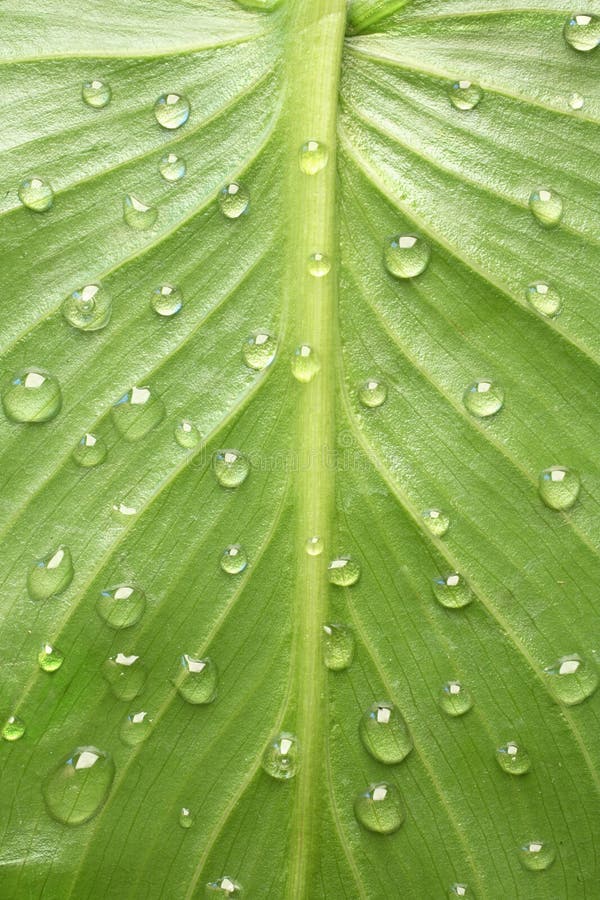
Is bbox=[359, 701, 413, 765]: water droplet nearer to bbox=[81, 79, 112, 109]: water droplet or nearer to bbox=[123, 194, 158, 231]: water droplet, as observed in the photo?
bbox=[123, 194, 158, 231]: water droplet

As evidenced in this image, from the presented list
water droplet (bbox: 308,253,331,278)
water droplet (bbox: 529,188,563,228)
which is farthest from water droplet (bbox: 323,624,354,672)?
water droplet (bbox: 529,188,563,228)

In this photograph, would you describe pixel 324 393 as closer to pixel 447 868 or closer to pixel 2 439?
pixel 2 439

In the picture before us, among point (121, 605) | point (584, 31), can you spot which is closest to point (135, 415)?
point (121, 605)

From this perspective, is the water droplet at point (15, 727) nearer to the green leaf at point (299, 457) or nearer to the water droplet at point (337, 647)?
the green leaf at point (299, 457)

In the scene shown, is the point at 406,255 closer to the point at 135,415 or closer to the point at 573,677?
the point at 135,415

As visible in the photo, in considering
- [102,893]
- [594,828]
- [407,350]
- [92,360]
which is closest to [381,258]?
[407,350]
